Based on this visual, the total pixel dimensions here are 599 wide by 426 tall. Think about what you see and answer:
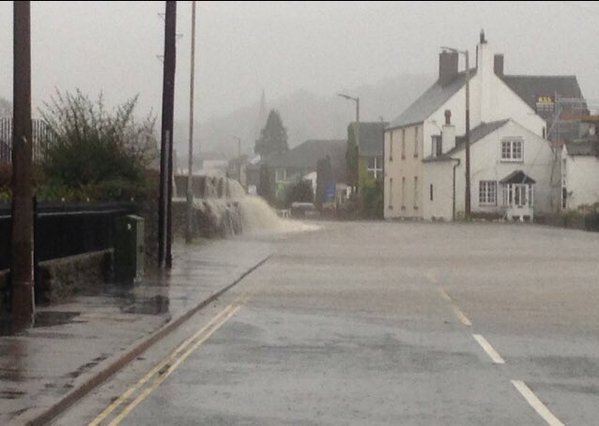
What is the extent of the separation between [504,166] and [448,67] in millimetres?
13303

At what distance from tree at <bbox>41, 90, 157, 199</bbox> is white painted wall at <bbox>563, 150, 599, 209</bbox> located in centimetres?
5549

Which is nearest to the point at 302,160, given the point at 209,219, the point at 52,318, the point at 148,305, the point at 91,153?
the point at 209,219

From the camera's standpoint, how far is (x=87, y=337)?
16.2 m

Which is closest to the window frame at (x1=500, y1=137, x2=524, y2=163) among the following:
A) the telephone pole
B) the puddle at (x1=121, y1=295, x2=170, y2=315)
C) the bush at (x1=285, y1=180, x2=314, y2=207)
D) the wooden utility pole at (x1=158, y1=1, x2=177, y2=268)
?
the bush at (x1=285, y1=180, x2=314, y2=207)

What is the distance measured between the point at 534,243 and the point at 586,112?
60083 millimetres

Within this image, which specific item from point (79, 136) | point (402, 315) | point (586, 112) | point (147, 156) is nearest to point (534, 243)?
point (147, 156)

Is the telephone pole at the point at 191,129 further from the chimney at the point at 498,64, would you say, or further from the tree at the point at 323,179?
the tree at the point at 323,179

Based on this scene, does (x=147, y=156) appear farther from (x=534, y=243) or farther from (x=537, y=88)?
(x=537, y=88)

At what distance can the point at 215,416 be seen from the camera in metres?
11.1

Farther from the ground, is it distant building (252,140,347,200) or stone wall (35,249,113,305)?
distant building (252,140,347,200)

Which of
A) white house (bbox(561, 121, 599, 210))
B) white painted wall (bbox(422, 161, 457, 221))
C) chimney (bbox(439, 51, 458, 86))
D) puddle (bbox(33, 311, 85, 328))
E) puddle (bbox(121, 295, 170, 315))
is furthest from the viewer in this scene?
chimney (bbox(439, 51, 458, 86))

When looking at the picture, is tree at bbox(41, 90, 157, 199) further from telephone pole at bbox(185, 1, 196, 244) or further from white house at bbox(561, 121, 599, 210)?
white house at bbox(561, 121, 599, 210)

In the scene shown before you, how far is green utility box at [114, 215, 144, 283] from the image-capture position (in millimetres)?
26188

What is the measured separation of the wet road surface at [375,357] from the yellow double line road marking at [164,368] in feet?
0.08
